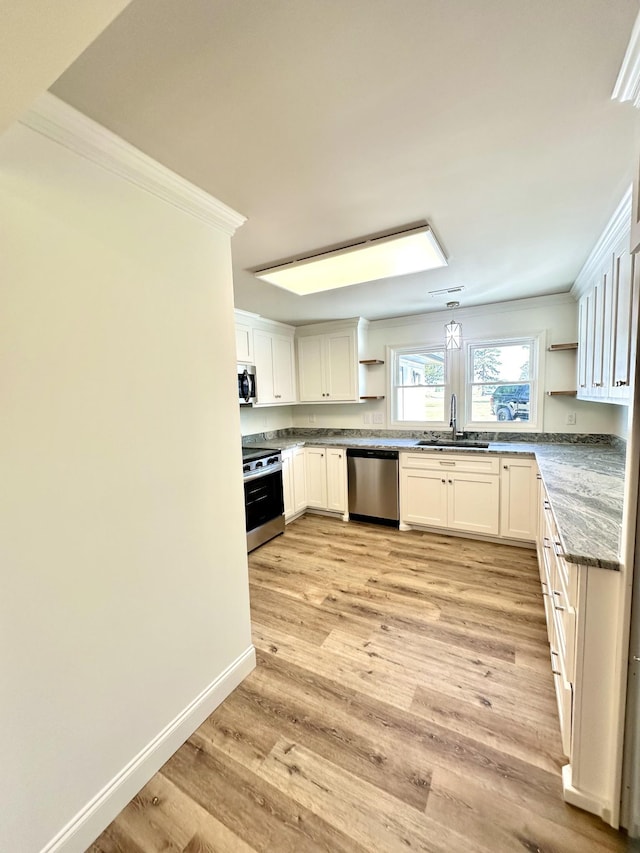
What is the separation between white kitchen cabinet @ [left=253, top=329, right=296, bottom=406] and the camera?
4.05 metres

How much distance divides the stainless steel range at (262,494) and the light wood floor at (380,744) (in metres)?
0.90

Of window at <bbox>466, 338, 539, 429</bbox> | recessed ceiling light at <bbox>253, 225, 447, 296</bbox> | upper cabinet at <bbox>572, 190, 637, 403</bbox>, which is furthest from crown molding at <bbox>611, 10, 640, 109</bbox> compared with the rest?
window at <bbox>466, 338, 539, 429</bbox>

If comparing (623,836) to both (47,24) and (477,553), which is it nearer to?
(477,553)

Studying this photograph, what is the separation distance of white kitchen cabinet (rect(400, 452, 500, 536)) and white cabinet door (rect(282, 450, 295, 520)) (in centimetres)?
127

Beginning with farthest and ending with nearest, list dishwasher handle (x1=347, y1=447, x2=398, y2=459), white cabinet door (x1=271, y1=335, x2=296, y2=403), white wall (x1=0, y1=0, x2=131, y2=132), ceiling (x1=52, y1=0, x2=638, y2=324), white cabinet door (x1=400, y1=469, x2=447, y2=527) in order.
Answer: white cabinet door (x1=271, y1=335, x2=296, y2=403)
dishwasher handle (x1=347, y1=447, x2=398, y2=459)
white cabinet door (x1=400, y1=469, x2=447, y2=527)
ceiling (x1=52, y1=0, x2=638, y2=324)
white wall (x1=0, y1=0, x2=131, y2=132)

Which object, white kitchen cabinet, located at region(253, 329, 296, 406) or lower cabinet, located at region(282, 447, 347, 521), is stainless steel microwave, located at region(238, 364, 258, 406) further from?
lower cabinet, located at region(282, 447, 347, 521)

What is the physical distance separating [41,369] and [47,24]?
803 millimetres

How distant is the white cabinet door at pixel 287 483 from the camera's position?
156 inches

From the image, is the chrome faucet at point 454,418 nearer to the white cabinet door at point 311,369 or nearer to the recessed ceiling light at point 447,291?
the recessed ceiling light at point 447,291

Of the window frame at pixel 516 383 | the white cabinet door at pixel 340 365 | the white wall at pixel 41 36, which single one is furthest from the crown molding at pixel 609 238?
the white cabinet door at pixel 340 365

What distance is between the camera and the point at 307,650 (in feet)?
6.82

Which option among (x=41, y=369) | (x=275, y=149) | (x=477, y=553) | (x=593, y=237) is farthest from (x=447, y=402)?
(x=41, y=369)

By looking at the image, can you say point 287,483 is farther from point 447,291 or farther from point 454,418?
point 447,291

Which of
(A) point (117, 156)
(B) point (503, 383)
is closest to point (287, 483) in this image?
(B) point (503, 383)
